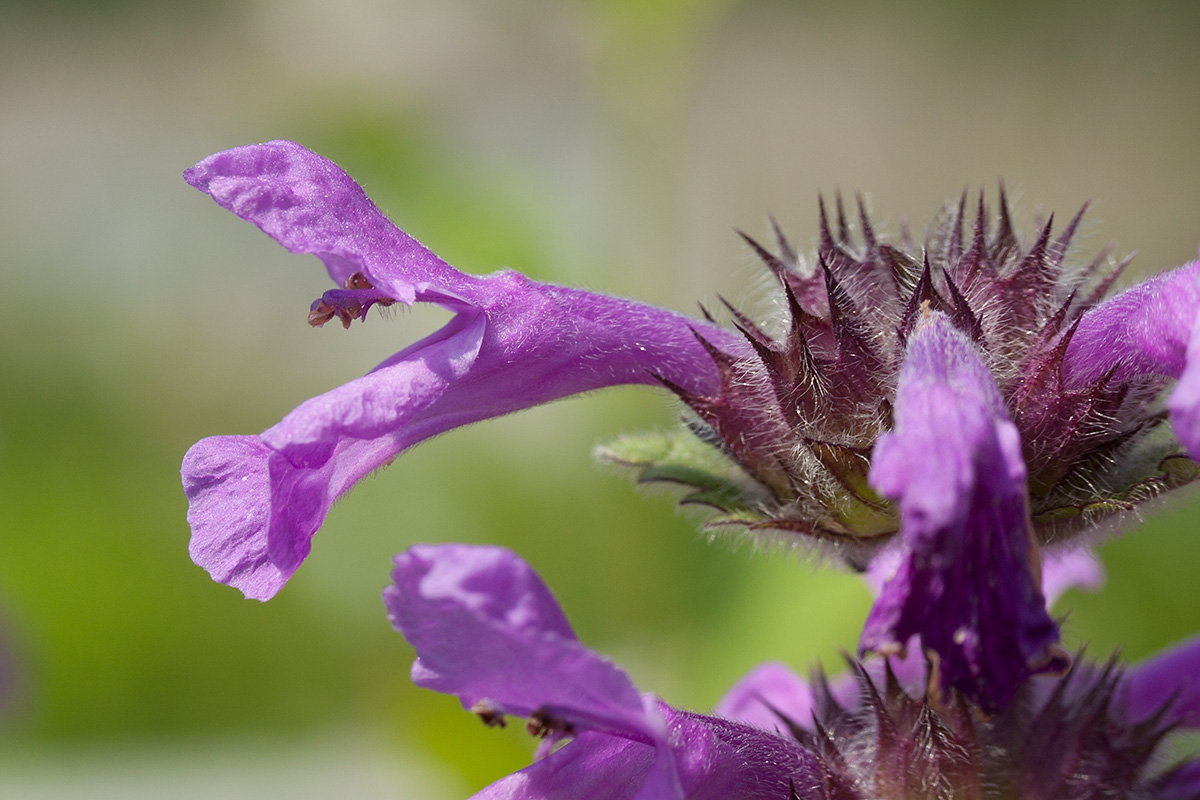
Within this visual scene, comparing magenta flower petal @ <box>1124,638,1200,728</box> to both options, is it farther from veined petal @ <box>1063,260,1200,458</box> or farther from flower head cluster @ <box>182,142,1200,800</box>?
veined petal @ <box>1063,260,1200,458</box>

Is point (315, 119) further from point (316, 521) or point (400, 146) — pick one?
point (316, 521)

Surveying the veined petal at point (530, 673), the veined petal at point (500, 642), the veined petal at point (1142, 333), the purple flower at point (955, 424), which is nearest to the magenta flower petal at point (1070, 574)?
the purple flower at point (955, 424)

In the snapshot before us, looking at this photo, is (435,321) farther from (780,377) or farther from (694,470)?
(780,377)

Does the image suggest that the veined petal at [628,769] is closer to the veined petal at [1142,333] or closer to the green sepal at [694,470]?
the green sepal at [694,470]

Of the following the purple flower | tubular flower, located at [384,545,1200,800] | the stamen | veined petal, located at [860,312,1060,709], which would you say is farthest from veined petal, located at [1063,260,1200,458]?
the stamen

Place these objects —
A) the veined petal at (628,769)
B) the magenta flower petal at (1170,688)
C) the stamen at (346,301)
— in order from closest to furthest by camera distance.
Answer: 1. the veined petal at (628,769)
2. the stamen at (346,301)
3. the magenta flower petal at (1170,688)

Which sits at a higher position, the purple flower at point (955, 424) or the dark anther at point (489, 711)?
the purple flower at point (955, 424)

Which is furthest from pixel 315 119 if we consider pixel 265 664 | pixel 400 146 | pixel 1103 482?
pixel 1103 482
